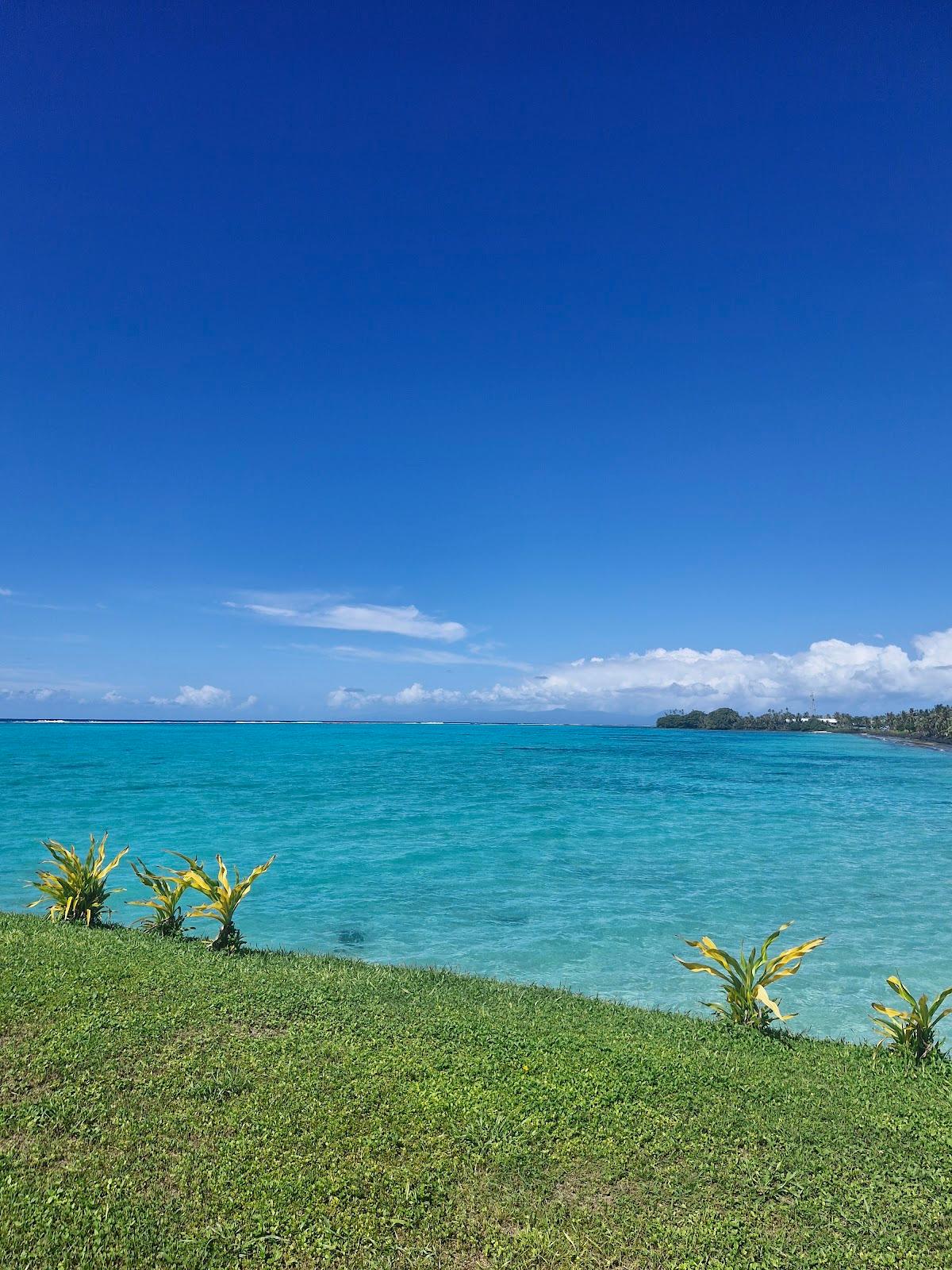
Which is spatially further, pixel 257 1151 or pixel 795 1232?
pixel 257 1151

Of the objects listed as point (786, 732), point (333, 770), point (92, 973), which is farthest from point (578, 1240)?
point (786, 732)

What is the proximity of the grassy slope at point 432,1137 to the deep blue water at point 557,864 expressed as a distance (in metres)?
3.93

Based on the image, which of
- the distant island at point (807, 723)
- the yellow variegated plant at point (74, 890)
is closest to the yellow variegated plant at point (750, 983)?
the yellow variegated plant at point (74, 890)

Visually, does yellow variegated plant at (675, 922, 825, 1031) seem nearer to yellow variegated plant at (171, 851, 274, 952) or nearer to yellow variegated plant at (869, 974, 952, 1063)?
yellow variegated plant at (869, 974, 952, 1063)

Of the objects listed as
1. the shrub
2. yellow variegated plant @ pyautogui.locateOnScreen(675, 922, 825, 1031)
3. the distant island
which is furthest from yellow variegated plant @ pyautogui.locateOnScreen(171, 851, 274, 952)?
the distant island

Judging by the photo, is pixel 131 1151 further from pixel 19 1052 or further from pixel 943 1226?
pixel 943 1226

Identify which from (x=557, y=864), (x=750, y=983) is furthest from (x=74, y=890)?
(x=557, y=864)

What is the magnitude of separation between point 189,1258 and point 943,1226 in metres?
3.68

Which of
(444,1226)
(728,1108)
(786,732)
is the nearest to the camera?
(444,1226)

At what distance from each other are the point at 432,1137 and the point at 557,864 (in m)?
13.6

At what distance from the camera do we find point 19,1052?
454 centimetres

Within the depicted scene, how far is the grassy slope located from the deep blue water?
155 inches

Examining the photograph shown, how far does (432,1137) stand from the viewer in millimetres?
3910

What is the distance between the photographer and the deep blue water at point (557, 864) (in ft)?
33.6
